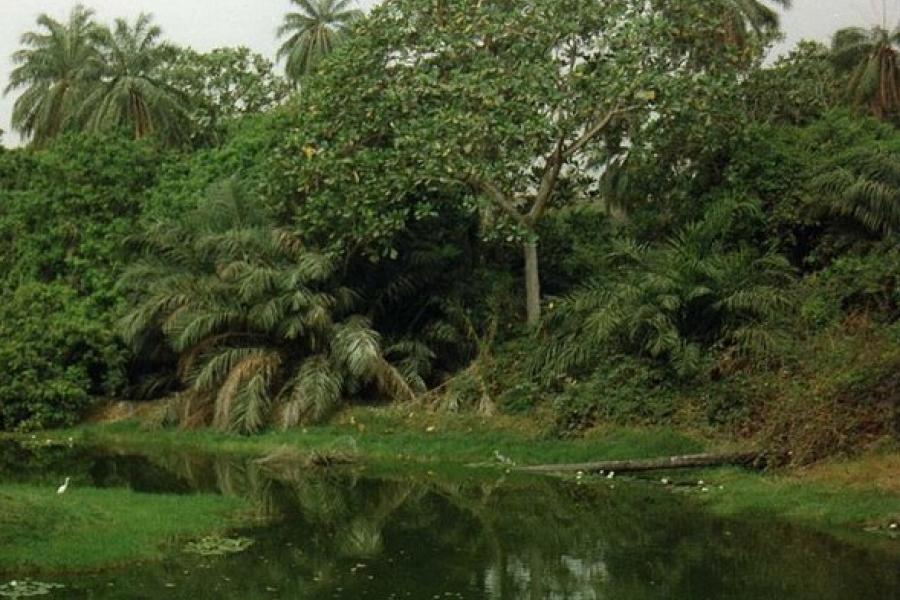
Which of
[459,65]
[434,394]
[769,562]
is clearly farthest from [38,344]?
[769,562]

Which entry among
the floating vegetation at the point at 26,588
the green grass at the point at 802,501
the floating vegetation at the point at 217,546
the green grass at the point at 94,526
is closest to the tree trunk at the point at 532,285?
the green grass at the point at 802,501

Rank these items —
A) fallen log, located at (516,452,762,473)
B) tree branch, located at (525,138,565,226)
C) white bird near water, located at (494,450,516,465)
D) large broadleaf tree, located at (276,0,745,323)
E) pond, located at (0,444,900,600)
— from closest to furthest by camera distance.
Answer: pond, located at (0,444,900,600), fallen log, located at (516,452,762,473), white bird near water, located at (494,450,516,465), large broadleaf tree, located at (276,0,745,323), tree branch, located at (525,138,565,226)

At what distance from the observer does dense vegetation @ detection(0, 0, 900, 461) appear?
74.3 feet

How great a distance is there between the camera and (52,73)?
152ft

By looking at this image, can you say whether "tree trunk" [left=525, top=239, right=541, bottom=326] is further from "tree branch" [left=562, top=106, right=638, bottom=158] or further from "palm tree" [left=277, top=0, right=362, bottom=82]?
"palm tree" [left=277, top=0, right=362, bottom=82]

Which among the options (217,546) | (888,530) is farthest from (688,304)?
(217,546)

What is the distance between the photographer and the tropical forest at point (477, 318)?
16.2m


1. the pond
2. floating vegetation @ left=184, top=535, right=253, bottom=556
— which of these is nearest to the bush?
the pond

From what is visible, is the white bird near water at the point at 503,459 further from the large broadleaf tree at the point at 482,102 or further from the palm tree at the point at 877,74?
the palm tree at the point at 877,74

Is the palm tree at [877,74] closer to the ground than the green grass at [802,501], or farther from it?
farther from it

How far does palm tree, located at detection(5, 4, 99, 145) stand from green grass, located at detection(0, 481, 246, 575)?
2868cm

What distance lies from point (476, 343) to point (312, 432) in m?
A: 4.29

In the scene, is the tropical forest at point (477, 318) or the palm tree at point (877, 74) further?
the palm tree at point (877, 74)

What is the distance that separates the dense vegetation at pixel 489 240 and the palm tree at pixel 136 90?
7345mm
